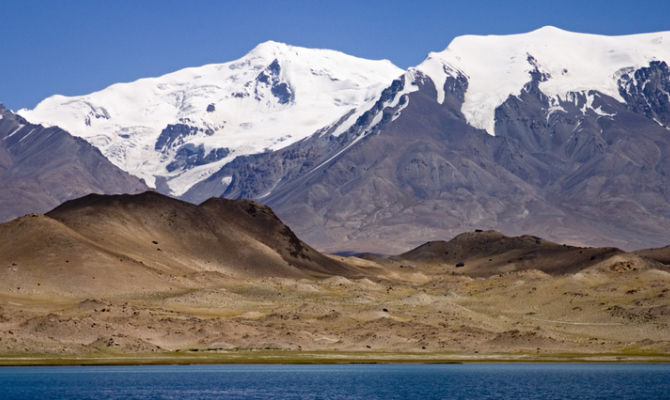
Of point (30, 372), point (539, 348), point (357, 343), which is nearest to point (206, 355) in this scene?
point (357, 343)

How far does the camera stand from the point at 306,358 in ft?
579

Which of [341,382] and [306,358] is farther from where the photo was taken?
[306,358]

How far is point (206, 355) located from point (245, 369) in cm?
2234

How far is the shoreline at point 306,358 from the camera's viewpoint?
166 m

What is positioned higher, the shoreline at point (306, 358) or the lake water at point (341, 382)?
the shoreline at point (306, 358)

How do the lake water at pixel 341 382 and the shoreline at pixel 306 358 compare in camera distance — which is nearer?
the lake water at pixel 341 382

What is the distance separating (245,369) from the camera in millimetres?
159375

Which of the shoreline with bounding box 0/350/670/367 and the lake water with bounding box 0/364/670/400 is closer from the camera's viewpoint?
the lake water with bounding box 0/364/670/400

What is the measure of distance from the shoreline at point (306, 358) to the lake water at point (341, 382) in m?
6.22

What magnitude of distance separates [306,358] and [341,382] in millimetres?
39700

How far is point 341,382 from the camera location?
449ft

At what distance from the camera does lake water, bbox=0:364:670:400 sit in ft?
396

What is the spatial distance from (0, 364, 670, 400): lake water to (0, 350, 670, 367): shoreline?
622 cm

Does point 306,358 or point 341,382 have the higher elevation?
point 306,358
